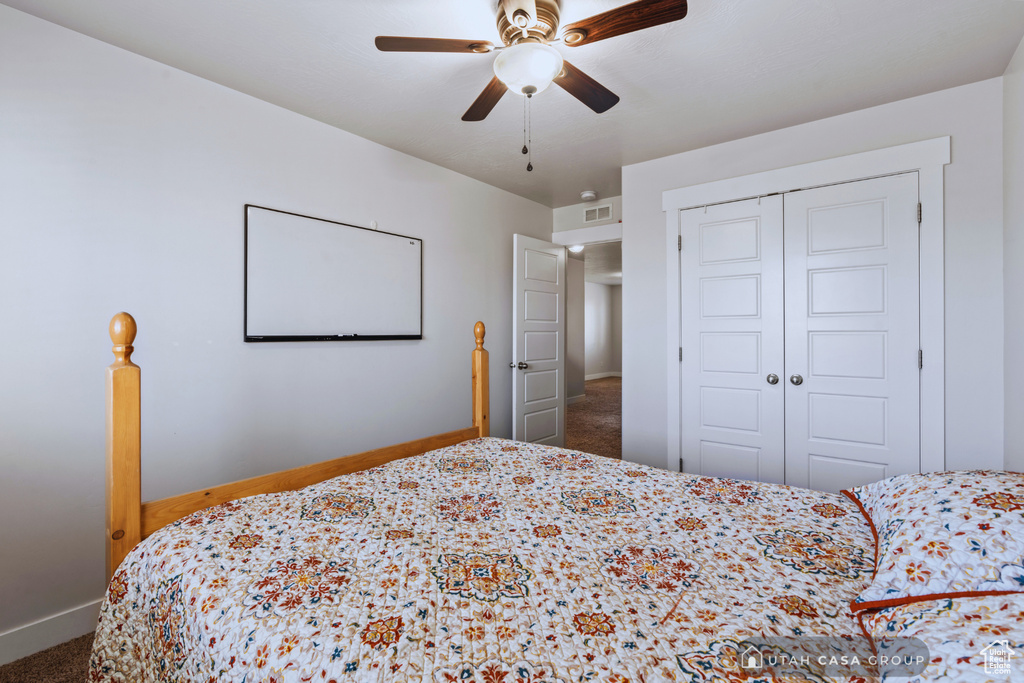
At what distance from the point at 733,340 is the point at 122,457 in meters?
3.23

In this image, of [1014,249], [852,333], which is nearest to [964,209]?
[1014,249]

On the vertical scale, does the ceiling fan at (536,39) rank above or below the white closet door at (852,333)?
above

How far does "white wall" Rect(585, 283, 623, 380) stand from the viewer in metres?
10.7

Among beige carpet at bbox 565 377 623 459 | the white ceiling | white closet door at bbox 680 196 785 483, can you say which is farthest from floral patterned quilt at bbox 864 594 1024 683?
beige carpet at bbox 565 377 623 459

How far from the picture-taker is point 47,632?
6.25ft

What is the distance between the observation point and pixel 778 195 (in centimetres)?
298

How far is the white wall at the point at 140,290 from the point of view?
184 centimetres

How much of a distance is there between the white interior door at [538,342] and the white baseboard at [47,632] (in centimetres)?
268

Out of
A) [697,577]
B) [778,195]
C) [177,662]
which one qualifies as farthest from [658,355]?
[177,662]

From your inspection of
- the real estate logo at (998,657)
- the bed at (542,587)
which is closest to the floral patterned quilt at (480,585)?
the bed at (542,587)

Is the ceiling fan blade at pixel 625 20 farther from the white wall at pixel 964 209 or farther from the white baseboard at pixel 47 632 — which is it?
the white baseboard at pixel 47 632

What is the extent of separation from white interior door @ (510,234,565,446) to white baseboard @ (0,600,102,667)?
2.68 meters

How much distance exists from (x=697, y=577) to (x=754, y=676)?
0.34 m

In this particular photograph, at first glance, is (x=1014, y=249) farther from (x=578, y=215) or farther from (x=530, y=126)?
(x=578, y=215)
